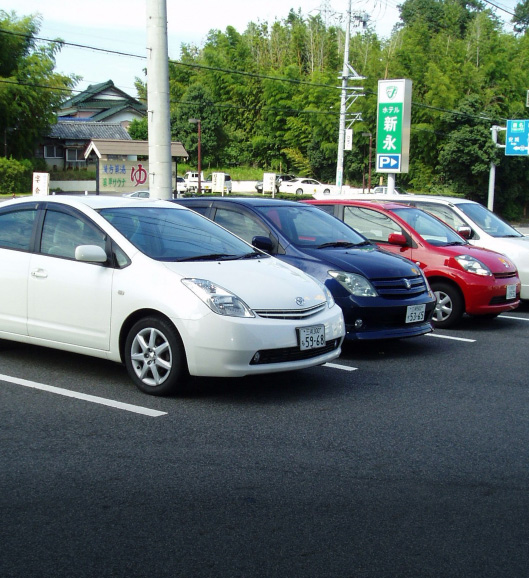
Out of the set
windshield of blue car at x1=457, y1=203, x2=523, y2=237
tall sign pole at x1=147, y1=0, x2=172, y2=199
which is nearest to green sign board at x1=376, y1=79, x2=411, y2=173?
windshield of blue car at x1=457, y1=203, x2=523, y2=237

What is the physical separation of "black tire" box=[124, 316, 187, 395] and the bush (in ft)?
141

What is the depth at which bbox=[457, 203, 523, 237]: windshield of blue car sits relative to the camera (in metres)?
11.6

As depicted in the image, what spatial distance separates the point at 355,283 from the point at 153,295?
250cm

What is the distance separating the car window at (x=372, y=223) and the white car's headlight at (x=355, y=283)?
7.52ft

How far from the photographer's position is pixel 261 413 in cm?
556

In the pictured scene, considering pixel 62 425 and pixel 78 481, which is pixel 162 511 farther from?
pixel 62 425

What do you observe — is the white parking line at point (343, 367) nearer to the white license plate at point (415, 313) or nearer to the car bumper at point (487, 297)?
the white license plate at point (415, 313)

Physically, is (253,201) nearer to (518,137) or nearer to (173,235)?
(173,235)

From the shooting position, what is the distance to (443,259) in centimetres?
948

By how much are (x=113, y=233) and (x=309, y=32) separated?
7755 cm

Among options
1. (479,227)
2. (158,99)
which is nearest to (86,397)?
(158,99)

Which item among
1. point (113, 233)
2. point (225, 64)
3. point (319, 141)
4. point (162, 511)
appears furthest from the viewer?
point (225, 64)

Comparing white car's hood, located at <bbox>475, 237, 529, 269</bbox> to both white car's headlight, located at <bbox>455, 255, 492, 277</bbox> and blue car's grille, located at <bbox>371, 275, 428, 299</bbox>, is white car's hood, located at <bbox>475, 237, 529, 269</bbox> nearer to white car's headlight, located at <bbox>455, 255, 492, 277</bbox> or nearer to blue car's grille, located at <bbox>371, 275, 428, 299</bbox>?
white car's headlight, located at <bbox>455, 255, 492, 277</bbox>

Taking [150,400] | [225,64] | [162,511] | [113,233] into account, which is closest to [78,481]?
[162,511]
